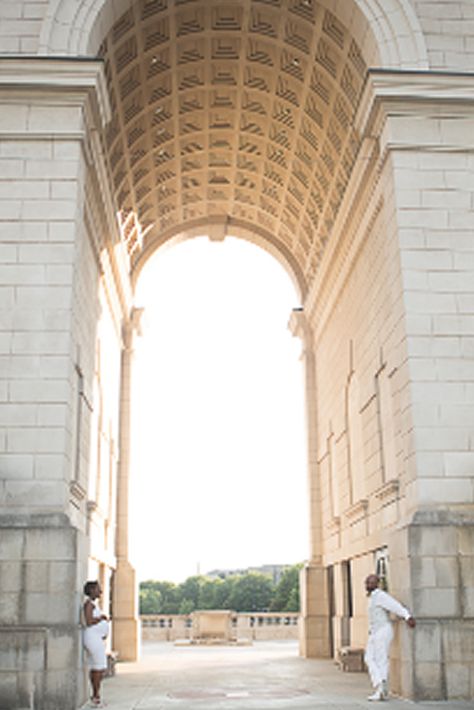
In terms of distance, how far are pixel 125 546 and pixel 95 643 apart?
1519 cm

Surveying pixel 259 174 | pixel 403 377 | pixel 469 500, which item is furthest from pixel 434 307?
pixel 259 174

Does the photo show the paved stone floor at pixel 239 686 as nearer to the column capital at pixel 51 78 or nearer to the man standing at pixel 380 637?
the man standing at pixel 380 637

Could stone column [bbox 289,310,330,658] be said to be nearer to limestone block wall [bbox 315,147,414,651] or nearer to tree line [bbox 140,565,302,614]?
limestone block wall [bbox 315,147,414,651]

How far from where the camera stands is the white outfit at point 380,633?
588 inches

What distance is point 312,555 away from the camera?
100 ft

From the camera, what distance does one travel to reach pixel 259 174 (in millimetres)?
30453

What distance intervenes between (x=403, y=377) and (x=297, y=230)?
15662mm

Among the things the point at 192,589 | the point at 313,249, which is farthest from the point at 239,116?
the point at 192,589

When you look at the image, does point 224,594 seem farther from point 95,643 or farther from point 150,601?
point 95,643

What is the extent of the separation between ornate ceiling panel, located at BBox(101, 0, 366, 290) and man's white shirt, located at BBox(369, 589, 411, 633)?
1311cm

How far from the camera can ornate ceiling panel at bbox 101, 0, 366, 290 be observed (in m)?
22.5

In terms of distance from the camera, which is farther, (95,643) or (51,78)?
(51,78)

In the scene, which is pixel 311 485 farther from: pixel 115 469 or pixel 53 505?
pixel 53 505

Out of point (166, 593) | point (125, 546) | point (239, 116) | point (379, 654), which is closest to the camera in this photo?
point (379, 654)
